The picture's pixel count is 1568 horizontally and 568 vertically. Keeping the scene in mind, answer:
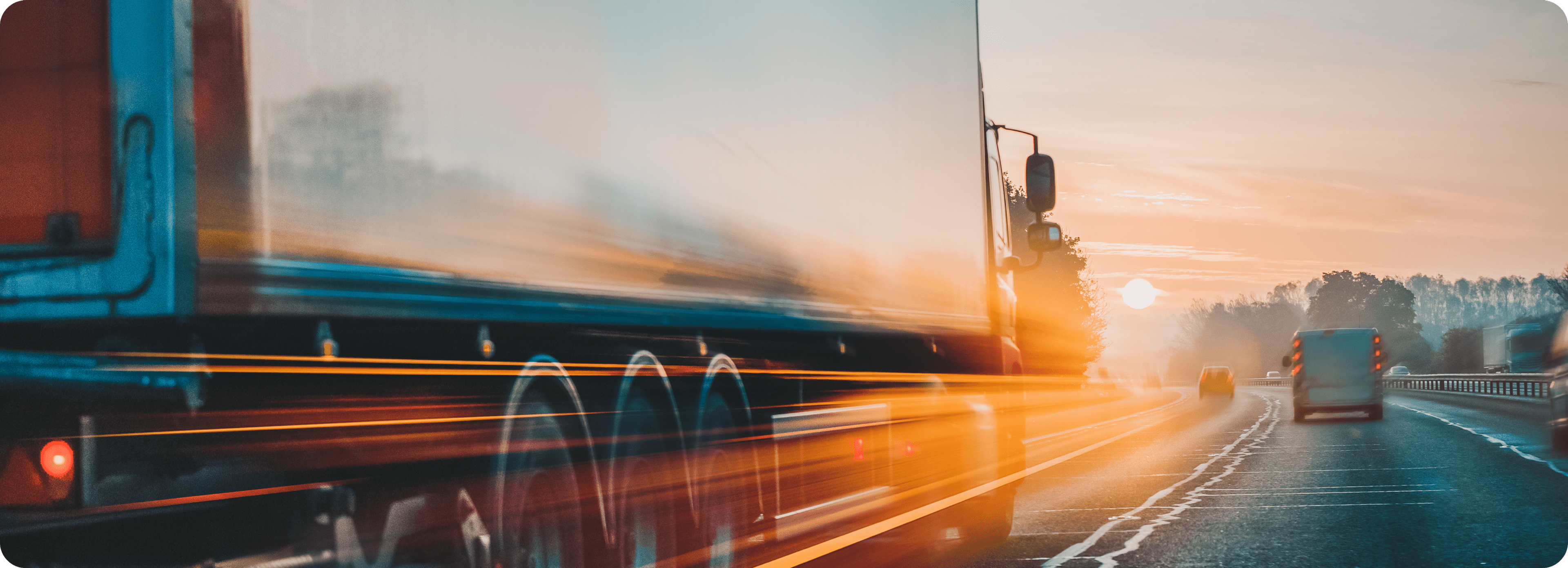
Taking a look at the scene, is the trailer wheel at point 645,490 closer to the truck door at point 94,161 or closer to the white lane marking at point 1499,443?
the truck door at point 94,161

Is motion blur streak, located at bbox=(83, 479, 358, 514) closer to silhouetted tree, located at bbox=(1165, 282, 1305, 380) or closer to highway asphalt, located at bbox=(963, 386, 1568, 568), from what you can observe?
highway asphalt, located at bbox=(963, 386, 1568, 568)

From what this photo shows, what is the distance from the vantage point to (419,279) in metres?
4.00

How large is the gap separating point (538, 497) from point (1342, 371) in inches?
1221

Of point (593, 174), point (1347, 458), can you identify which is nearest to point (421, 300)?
point (593, 174)

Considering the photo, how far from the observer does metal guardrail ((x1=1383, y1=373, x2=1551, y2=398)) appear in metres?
45.0

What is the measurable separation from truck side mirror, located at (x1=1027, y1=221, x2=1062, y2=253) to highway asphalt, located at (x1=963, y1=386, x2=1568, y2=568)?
89.8 inches

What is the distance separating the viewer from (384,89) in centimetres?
394

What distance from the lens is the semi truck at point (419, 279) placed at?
10.9ft

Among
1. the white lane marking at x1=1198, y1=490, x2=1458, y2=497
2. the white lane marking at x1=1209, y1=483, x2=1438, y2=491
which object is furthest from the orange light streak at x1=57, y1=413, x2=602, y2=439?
the white lane marking at x1=1209, y1=483, x2=1438, y2=491

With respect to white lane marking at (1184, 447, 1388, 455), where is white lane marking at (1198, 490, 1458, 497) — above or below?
above

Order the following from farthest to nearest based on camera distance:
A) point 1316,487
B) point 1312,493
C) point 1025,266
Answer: point 1316,487, point 1312,493, point 1025,266

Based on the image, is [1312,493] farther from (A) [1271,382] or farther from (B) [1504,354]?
(A) [1271,382]

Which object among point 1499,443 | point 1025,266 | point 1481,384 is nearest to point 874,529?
point 1025,266

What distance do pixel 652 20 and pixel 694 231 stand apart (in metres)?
0.90
